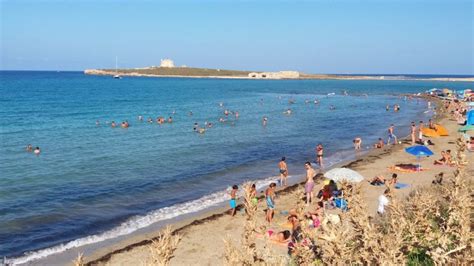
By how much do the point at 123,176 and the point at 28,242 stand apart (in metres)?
8.77

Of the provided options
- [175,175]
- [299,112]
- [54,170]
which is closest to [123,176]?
[175,175]

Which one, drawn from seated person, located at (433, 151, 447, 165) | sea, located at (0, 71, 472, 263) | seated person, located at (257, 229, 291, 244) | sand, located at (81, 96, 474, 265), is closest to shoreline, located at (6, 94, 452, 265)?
sand, located at (81, 96, 474, 265)

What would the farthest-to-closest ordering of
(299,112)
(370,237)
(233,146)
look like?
(299,112), (233,146), (370,237)

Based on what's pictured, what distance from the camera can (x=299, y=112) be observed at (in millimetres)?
59000

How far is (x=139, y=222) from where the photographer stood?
16312 mm

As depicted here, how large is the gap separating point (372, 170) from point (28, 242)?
17016 mm

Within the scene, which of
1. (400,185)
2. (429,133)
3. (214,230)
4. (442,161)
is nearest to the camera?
(214,230)

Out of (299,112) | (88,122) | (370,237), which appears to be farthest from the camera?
(299,112)

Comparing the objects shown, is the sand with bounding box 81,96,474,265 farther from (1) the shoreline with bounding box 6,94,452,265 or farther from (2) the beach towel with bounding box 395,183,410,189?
(2) the beach towel with bounding box 395,183,410,189

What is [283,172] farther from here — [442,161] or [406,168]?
[442,161]

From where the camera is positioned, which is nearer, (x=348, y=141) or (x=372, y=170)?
(x=372, y=170)

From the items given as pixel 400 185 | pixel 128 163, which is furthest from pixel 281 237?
pixel 128 163

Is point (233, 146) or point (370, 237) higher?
point (370, 237)

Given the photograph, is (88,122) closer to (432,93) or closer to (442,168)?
(442,168)
